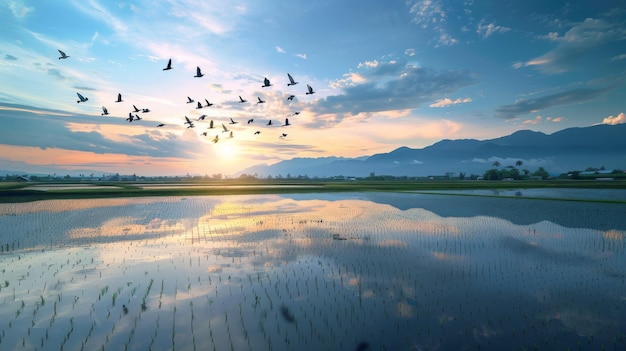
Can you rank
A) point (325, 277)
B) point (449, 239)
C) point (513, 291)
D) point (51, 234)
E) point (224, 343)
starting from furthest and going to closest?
A: 1. point (51, 234)
2. point (449, 239)
3. point (325, 277)
4. point (513, 291)
5. point (224, 343)

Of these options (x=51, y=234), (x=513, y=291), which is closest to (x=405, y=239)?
(x=513, y=291)

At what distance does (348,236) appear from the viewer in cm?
2253

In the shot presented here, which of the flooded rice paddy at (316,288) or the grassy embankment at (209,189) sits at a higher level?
the grassy embankment at (209,189)

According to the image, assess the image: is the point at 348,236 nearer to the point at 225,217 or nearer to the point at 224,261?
the point at 224,261

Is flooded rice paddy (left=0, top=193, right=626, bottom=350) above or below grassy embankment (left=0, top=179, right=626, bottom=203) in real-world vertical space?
below

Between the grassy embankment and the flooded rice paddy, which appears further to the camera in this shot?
the grassy embankment

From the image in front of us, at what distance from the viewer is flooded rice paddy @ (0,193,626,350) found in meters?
9.09

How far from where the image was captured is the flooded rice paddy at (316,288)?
358 inches

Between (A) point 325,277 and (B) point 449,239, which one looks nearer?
(A) point 325,277

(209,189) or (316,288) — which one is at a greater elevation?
(209,189)

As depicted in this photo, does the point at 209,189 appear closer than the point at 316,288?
No

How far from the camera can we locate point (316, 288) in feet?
42.3

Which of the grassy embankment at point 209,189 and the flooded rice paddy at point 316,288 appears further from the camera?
the grassy embankment at point 209,189

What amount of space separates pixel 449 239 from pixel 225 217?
22693 mm
